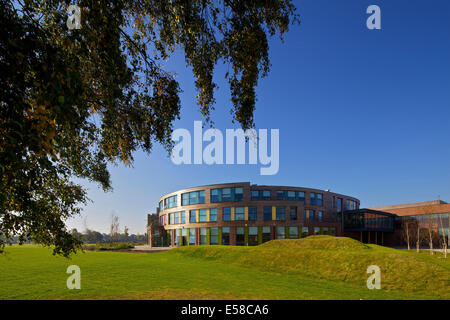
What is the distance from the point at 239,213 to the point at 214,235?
6.97 meters

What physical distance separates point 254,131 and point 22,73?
4870mm

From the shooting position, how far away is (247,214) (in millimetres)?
55125

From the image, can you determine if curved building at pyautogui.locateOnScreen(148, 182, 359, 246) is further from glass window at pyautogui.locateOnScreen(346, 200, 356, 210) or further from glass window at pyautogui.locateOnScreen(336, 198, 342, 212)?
glass window at pyautogui.locateOnScreen(346, 200, 356, 210)

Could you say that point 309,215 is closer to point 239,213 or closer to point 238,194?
point 239,213

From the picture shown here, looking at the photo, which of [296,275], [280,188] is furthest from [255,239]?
[296,275]

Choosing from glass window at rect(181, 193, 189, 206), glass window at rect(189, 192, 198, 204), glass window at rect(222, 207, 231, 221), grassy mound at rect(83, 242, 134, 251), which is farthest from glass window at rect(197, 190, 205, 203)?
grassy mound at rect(83, 242, 134, 251)

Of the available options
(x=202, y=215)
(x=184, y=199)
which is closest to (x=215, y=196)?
Result: (x=202, y=215)

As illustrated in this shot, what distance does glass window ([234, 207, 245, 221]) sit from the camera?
5525 centimetres

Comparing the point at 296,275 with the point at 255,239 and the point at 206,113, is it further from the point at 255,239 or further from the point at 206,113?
the point at 255,239

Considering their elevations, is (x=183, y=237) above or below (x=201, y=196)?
below

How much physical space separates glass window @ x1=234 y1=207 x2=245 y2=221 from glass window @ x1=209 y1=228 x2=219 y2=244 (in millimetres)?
4870

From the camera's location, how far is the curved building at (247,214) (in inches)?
2162

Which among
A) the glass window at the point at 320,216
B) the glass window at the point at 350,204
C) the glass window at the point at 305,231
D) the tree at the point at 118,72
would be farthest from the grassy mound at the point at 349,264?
the glass window at the point at 350,204
